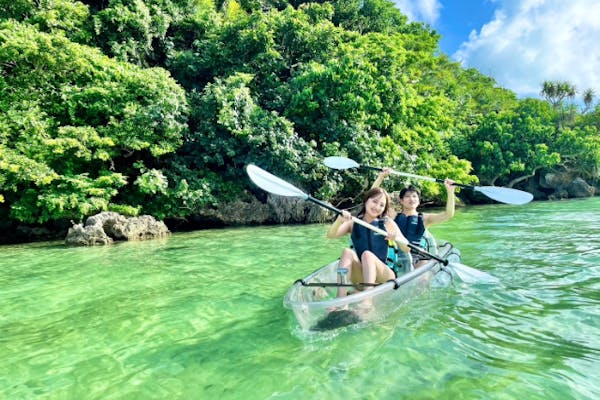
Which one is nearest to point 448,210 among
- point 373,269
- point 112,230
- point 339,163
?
point 373,269

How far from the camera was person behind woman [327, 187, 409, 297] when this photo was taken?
4116mm

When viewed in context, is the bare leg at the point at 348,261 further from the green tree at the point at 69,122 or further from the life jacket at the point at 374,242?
the green tree at the point at 69,122

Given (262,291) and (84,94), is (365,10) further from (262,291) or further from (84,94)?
(262,291)

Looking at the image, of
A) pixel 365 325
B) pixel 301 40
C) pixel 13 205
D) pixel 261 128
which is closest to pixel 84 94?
pixel 13 205

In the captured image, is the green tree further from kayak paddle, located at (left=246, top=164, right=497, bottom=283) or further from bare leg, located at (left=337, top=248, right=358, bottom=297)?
bare leg, located at (left=337, top=248, right=358, bottom=297)

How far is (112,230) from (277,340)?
9.66 m

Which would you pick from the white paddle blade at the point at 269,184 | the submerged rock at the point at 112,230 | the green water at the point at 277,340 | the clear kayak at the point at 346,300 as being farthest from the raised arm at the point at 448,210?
the submerged rock at the point at 112,230

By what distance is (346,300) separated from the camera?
338 centimetres

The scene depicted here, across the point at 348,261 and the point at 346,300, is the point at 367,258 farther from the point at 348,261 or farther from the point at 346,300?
the point at 346,300

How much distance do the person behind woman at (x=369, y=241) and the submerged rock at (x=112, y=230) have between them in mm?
8787

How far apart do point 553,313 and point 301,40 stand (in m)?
16.9

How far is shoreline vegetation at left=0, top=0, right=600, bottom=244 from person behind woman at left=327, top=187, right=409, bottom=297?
32.3 ft

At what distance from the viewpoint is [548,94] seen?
34.9m

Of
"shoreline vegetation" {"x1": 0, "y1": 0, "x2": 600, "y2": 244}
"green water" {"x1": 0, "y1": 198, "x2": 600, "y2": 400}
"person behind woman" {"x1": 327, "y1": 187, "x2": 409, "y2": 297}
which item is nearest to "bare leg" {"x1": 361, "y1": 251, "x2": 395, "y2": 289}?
"person behind woman" {"x1": 327, "y1": 187, "x2": 409, "y2": 297}
